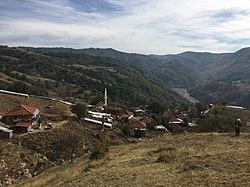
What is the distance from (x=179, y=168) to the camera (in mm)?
14195

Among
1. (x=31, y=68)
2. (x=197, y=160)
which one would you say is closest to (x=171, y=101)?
(x=31, y=68)

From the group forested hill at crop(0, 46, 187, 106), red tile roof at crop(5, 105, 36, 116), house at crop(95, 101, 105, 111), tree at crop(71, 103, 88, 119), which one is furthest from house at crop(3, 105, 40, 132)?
forested hill at crop(0, 46, 187, 106)

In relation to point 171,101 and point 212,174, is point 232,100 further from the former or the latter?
point 212,174

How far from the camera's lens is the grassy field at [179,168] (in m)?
12.4

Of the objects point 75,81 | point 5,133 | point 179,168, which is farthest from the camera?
point 75,81

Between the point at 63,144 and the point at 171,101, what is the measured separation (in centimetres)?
11914

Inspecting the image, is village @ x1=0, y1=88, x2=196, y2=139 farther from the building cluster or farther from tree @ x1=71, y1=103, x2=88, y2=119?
tree @ x1=71, y1=103, x2=88, y2=119

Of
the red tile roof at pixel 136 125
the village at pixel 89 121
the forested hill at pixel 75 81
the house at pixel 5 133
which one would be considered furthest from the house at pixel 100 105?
the house at pixel 5 133

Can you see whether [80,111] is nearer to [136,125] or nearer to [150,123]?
[136,125]

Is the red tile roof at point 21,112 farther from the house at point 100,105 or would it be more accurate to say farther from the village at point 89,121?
the house at point 100,105

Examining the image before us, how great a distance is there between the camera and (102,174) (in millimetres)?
15172

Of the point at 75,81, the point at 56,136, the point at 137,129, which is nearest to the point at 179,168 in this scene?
the point at 56,136

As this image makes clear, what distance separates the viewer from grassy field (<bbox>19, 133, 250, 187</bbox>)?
40.6ft

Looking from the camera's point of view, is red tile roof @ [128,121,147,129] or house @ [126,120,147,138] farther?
red tile roof @ [128,121,147,129]
